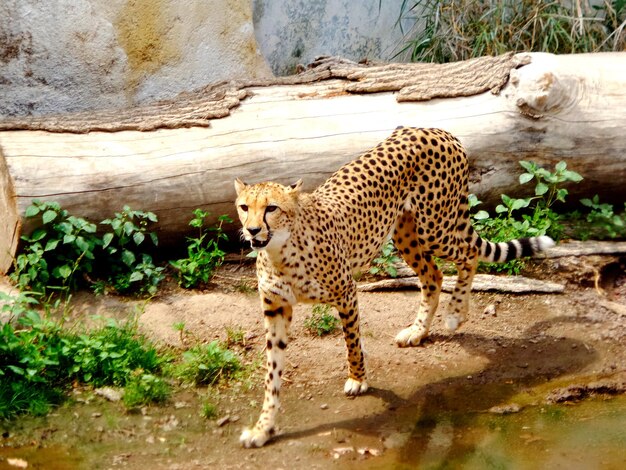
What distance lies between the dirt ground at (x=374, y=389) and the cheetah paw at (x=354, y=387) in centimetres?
4

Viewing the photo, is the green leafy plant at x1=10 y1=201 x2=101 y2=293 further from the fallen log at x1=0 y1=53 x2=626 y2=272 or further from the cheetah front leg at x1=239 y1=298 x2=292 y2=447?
the cheetah front leg at x1=239 y1=298 x2=292 y2=447

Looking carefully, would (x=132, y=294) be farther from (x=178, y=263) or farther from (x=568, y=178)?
(x=568, y=178)

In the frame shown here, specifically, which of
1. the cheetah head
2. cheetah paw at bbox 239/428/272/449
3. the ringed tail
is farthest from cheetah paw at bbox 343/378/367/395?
the ringed tail

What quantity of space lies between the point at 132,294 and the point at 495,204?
8.92 feet

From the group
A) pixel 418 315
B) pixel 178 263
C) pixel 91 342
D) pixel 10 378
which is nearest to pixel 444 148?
pixel 418 315

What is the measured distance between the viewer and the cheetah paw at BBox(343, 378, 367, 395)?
16.5 feet

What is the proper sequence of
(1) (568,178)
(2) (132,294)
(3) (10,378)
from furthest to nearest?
(1) (568,178), (2) (132,294), (3) (10,378)

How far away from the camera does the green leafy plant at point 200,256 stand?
608cm

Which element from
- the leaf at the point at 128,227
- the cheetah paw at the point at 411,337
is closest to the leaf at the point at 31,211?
the leaf at the point at 128,227

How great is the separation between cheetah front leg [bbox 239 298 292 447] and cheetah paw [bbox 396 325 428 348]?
1.09 metres

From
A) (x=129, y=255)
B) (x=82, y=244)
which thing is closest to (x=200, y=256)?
(x=129, y=255)

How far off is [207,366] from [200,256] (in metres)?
1.18

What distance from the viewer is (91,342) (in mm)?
5113

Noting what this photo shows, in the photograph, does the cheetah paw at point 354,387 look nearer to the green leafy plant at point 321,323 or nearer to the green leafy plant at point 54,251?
the green leafy plant at point 321,323
